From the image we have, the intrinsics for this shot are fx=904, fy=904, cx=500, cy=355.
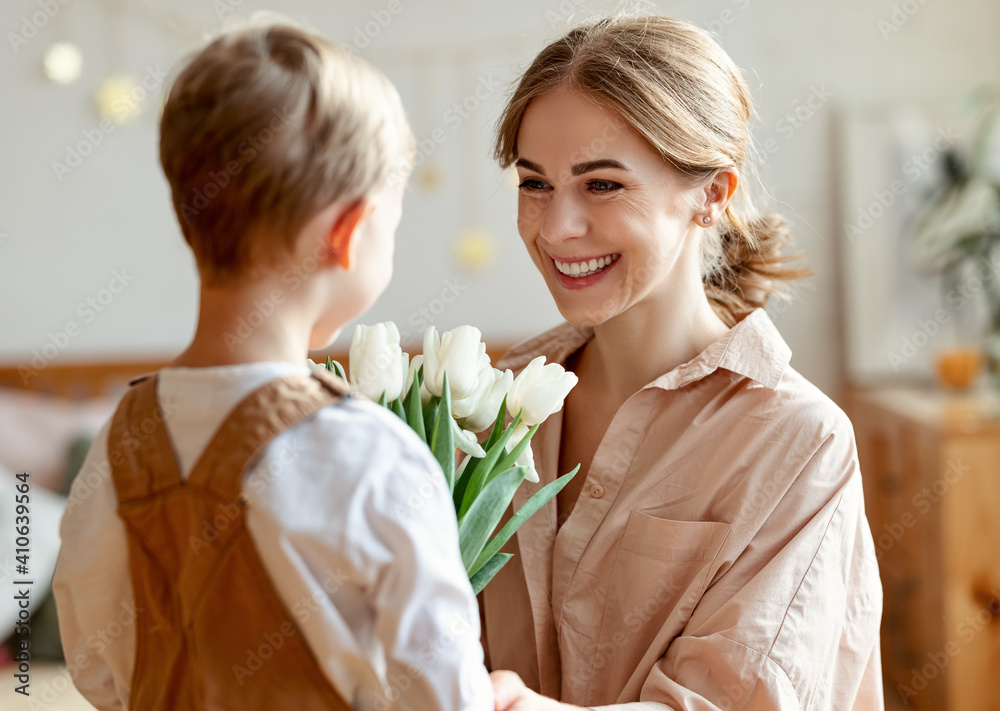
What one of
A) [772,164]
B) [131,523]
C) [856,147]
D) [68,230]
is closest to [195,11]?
[68,230]

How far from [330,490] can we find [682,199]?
2.36ft

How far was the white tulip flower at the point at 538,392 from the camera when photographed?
89cm

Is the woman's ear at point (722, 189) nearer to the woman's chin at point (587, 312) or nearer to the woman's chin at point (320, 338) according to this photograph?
the woman's chin at point (587, 312)

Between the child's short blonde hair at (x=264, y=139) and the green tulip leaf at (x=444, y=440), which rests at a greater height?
the child's short blonde hair at (x=264, y=139)

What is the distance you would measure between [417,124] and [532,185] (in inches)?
76.1

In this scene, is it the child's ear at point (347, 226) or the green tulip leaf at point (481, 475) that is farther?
the green tulip leaf at point (481, 475)

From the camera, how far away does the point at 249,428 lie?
2.11ft

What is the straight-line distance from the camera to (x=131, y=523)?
70 cm

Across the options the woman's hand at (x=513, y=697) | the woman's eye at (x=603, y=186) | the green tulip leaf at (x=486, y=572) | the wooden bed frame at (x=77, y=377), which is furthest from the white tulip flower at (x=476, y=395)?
the wooden bed frame at (x=77, y=377)

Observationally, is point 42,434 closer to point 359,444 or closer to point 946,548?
point 359,444

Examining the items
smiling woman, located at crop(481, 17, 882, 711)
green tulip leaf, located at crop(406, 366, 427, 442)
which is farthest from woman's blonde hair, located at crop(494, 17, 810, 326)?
green tulip leaf, located at crop(406, 366, 427, 442)

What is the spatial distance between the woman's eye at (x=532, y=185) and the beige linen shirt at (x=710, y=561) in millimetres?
298

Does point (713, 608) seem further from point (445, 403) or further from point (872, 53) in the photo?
point (872, 53)

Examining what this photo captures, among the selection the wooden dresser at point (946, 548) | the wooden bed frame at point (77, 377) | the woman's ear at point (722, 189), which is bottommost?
the wooden dresser at point (946, 548)
